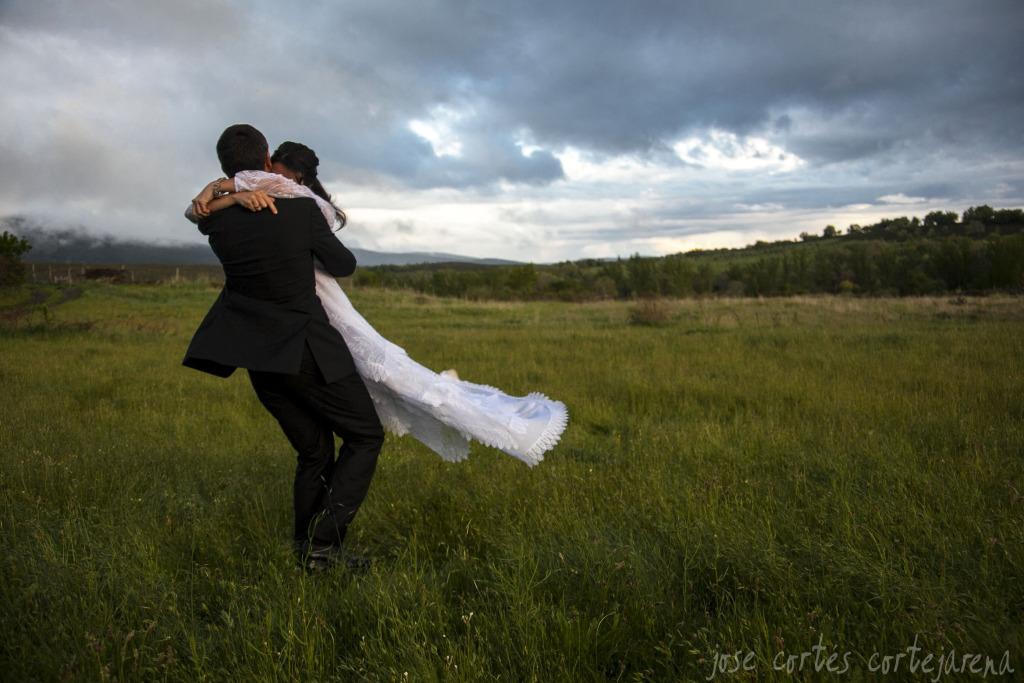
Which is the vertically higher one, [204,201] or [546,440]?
[204,201]

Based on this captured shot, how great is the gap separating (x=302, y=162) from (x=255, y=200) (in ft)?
1.63

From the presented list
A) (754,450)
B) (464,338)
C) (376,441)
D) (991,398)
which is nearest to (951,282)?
(464,338)

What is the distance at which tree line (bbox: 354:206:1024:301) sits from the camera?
151 ft

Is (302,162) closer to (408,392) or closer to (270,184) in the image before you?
(270,184)

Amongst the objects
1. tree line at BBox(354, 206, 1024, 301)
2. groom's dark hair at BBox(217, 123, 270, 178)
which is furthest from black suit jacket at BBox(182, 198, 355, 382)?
tree line at BBox(354, 206, 1024, 301)

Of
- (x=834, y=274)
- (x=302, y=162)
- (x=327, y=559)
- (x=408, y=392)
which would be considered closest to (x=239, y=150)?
(x=302, y=162)

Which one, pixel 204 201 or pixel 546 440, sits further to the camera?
pixel 546 440

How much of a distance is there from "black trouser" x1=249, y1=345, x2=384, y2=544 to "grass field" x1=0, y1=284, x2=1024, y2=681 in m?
0.29

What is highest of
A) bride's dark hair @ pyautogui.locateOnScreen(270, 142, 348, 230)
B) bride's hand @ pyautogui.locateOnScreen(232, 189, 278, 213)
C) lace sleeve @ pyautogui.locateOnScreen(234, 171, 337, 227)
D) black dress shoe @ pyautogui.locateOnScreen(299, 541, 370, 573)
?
bride's dark hair @ pyautogui.locateOnScreen(270, 142, 348, 230)

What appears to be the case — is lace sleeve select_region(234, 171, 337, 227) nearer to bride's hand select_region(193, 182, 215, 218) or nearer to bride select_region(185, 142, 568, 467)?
bride select_region(185, 142, 568, 467)

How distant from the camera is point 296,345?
3.21m

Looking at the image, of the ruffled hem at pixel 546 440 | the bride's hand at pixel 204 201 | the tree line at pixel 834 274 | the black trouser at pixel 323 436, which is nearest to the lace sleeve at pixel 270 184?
the bride's hand at pixel 204 201

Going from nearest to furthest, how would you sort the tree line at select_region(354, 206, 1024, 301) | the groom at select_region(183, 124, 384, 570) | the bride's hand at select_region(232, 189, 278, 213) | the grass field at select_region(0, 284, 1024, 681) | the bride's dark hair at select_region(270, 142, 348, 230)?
the grass field at select_region(0, 284, 1024, 681), the bride's hand at select_region(232, 189, 278, 213), the groom at select_region(183, 124, 384, 570), the bride's dark hair at select_region(270, 142, 348, 230), the tree line at select_region(354, 206, 1024, 301)

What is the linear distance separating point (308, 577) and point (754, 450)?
3701 mm
